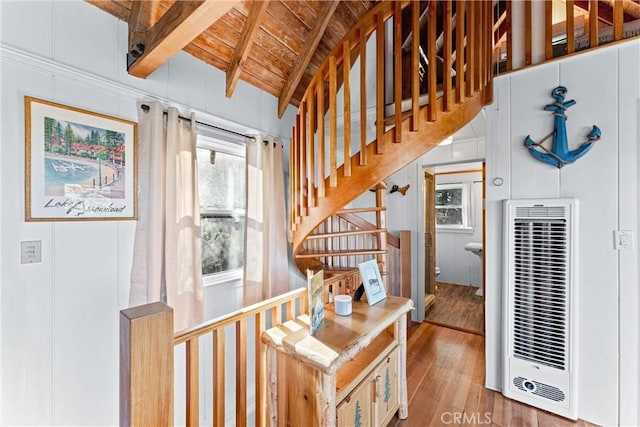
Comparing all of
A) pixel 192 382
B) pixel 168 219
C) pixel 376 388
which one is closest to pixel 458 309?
pixel 376 388

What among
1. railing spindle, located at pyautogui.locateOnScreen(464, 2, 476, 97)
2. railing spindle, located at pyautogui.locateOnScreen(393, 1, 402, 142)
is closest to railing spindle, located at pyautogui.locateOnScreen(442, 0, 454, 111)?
railing spindle, located at pyautogui.locateOnScreen(464, 2, 476, 97)

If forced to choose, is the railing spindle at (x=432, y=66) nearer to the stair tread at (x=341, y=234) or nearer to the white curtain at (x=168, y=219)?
the stair tread at (x=341, y=234)

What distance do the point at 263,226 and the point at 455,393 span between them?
2.01 meters

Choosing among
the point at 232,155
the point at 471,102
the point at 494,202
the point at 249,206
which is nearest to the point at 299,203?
the point at 249,206

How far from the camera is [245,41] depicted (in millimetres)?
1896

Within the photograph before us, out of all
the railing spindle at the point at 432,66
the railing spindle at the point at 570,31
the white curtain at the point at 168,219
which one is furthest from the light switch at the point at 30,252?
the railing spindle at the point at 570,31

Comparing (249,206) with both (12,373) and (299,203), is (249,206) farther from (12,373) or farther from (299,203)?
(12,373)

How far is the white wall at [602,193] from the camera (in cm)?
171

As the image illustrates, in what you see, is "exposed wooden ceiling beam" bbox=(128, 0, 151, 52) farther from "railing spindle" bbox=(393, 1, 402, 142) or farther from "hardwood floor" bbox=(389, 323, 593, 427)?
"hardwood floor" bbox=(389, 323, 593, 427)

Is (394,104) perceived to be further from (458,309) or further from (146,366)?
(458,309)

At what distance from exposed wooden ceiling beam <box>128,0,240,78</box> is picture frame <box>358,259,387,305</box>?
5.18 feet

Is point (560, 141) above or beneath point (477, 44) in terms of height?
beneath

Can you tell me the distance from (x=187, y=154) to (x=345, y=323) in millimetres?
1496

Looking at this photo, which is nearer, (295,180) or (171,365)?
(171,365)
